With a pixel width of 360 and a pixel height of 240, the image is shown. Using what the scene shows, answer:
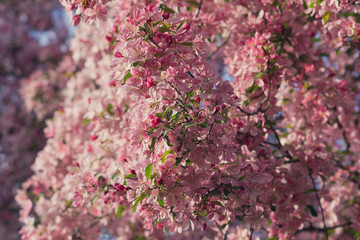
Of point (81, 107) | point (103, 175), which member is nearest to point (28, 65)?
point (81, 107)

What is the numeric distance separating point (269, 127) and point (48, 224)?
7.04ft

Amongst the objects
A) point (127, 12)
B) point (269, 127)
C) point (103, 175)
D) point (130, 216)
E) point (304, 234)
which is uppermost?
point (127, 12)

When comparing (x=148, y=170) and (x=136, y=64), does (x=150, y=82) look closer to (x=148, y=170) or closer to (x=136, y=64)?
(x=136, y=64)

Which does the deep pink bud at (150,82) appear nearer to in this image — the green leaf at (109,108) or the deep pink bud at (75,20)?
the deep pink bud at (75,20)

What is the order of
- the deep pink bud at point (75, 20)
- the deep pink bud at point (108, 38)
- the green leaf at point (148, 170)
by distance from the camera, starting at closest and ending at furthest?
the green leaf at point (148, 170) < the deep pink bud at point (75, 20) < the deep pink bud at point (108, 38)

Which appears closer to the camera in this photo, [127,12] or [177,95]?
[177,95]

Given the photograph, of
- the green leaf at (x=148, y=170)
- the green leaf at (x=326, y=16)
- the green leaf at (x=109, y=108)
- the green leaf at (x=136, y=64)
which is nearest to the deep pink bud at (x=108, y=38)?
the green leaf at (x=109, y=108)

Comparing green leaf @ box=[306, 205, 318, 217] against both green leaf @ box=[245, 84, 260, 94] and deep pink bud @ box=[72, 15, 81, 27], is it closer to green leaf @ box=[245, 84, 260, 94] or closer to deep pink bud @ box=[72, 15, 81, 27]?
green leaf @ box=[245, 84, 260, 94]

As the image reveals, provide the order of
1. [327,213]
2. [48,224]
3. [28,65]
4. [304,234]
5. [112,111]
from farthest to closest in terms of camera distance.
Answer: [28,65], [304,234], [327,213], [48,224], [112,111]

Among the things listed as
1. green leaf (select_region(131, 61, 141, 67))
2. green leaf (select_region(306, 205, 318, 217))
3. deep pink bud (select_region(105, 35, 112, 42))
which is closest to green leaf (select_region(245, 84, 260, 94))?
green leaf (select_region(306, 205, 318, 217))

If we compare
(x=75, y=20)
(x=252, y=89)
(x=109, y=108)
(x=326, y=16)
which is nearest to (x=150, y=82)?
(x=75, y=20)

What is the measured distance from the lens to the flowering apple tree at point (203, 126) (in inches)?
71.6

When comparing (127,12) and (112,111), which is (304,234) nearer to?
(112,111)

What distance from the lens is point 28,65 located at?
8406 millimetres
